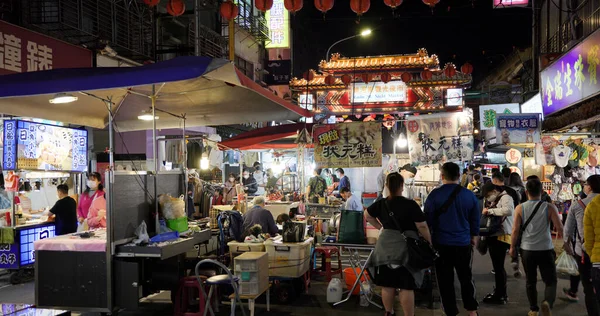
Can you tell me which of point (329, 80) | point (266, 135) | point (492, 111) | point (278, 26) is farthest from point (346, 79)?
point (266, 135)

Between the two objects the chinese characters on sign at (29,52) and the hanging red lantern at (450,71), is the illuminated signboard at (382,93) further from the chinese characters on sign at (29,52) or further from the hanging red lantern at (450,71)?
the chinese characters on sign at (29,52)

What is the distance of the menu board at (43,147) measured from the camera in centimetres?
937

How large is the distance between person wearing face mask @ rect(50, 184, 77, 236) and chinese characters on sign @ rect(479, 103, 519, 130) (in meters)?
16.9

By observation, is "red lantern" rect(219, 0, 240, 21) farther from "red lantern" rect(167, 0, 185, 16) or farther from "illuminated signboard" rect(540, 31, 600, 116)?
"illuminated signboard" rect(540, 31, 600, 116)

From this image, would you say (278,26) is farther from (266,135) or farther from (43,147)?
(43,147)

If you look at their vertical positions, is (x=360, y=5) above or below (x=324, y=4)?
below

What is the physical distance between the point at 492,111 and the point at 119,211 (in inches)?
717

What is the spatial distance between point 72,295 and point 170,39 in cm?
1394

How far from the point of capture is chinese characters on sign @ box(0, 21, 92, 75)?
30.2 ft

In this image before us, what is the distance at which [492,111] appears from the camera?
20.6 meters

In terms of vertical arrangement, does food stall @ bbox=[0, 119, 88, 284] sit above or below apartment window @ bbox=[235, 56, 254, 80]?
below

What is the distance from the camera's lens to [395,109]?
22234mm

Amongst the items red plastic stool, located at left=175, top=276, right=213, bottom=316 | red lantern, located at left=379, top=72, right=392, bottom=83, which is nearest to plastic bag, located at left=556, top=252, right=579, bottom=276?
red plastic stool, located at left=175, top=276, right=213, bottom=316

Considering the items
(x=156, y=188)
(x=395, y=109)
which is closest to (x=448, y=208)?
(x=156, y=188)
